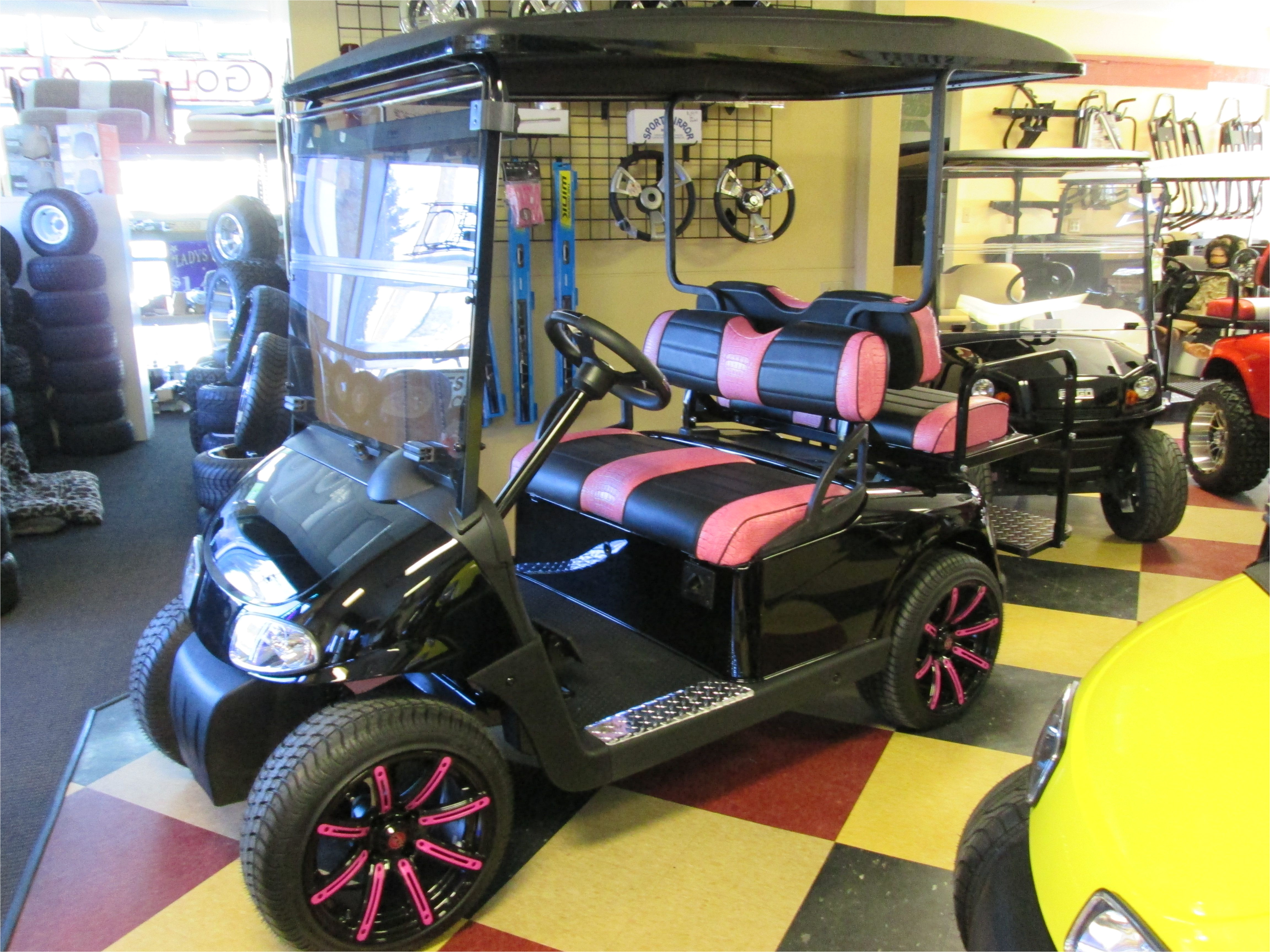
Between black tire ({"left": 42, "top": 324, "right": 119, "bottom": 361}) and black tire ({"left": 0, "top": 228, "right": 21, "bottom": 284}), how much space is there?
38cm

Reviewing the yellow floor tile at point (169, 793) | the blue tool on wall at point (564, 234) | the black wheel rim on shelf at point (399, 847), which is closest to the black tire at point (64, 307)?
the blue tool on wall at point (564, 234)

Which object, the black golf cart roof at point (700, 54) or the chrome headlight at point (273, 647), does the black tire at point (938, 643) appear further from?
the chrome headlight at point (273, 647)

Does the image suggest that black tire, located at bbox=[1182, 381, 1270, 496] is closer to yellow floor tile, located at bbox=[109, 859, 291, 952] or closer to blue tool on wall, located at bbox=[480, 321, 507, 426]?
blue tool on wall, located at bbox=[480, 321, 507, 426]

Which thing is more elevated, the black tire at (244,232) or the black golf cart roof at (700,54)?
the black golf cart roof at (700,54)

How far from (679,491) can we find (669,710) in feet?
1.65

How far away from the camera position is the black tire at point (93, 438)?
18.7 feet

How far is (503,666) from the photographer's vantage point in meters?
1.79

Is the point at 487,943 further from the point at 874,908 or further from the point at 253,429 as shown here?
the point at 253,429

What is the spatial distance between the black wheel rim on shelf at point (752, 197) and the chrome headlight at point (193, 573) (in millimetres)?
2794

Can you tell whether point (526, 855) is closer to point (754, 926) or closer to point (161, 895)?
point (754, 926)

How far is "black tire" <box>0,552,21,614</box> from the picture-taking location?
3.37 metres

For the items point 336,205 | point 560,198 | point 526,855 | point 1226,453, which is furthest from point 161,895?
point 1226,453

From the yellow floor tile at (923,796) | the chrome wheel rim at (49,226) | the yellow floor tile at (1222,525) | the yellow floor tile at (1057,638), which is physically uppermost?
the chrome wheel rim at (49,226)

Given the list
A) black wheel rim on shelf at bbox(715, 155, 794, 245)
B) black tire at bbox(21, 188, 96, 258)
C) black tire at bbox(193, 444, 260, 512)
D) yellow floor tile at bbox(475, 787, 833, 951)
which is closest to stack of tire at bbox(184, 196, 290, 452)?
black tire at bbox(193, 444, 260, 512)
